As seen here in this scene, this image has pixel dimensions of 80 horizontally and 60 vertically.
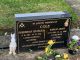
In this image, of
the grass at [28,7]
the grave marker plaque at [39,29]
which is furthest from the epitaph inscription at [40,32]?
the grass at [28,7]

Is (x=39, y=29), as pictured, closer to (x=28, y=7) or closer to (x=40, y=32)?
(x=40, y=32)

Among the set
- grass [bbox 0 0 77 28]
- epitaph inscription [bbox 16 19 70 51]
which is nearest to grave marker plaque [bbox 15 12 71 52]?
epitaph inscription [bbox 16 19 70 51]

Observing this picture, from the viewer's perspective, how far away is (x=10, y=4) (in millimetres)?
7059

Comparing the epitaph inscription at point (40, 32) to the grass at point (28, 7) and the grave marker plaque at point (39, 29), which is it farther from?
the grass at point (28, 7)

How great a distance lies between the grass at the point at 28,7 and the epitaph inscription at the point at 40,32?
1689mm

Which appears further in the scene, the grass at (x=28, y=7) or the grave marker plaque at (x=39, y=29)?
the grass at (x=28, y=7)

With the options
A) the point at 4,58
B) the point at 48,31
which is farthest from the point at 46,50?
the point at 4,58

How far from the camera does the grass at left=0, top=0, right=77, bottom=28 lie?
21.2 ft

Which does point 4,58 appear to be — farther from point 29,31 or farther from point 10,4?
point 10,4

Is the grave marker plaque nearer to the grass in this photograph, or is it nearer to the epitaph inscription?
the epitaph inscription

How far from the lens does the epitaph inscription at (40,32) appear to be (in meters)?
4.40

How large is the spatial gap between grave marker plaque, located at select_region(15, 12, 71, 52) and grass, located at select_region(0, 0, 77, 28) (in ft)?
5.53

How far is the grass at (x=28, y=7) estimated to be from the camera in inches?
254

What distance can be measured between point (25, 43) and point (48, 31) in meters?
0.42
